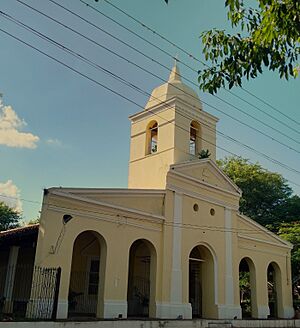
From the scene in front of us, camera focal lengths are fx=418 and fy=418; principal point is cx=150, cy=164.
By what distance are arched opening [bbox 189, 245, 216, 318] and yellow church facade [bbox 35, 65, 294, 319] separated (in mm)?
48

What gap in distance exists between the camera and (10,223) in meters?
33.4

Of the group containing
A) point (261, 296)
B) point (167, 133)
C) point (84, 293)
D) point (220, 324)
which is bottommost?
point (220, 324)

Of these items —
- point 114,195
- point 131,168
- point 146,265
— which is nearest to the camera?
point 114,195

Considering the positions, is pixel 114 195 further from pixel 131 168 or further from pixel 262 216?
pixel 262 216

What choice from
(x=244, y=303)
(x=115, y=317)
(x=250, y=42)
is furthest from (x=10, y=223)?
(x=250, y=42)

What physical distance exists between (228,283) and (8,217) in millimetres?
20453

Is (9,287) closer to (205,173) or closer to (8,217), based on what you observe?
(205,173)

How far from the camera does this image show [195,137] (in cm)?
2106

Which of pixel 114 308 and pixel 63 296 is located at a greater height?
pixel 63 296

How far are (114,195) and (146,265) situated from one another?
5135 millimetres

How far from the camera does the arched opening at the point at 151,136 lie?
20.7 meters

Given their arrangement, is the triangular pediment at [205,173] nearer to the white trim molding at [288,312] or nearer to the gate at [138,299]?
the gate at [138,299]

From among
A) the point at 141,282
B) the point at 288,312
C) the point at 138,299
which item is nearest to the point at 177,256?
the point at 141,282

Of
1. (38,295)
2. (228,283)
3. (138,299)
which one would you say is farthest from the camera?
(228,283)
